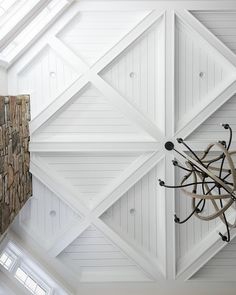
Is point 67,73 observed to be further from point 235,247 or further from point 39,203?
point 235,247

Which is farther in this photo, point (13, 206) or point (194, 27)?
point (194, 27)

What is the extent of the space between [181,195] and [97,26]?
3099 mm

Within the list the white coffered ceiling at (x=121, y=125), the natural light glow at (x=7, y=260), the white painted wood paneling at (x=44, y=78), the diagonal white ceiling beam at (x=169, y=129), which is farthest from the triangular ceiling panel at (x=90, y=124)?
the natural light glow at (x=7, y=260)

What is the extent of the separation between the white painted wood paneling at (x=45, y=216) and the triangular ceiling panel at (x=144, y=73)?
6.90 ft

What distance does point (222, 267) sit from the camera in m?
7.76

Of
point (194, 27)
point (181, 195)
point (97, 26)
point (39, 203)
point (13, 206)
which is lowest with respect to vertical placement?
point (13, 206)

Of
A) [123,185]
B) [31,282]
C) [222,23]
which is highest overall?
[222,23]

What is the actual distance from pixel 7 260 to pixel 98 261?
1542 mm

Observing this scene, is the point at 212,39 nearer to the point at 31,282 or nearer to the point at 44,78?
the point at 44,78

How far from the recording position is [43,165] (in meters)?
7.38

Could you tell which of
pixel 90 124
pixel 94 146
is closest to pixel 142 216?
pixel 94 146

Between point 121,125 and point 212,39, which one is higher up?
point 212,39

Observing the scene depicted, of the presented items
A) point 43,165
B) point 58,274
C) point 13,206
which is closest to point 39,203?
point 43,165

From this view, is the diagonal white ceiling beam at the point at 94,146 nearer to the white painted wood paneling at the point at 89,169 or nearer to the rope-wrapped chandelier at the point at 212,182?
the white painted wood paneling at the point at 89,169
